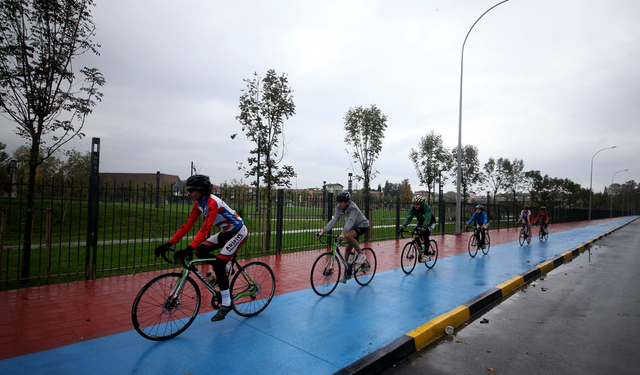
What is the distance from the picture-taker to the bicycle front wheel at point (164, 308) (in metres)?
3.70

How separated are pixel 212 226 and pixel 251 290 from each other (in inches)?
49.6

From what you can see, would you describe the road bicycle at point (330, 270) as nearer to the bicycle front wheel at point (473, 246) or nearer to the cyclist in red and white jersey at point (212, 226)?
the cyclist in red and white jersey at point (212, 226)

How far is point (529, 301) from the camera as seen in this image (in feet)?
20.4

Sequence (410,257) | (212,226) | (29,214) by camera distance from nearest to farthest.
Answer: (212,226)
(29,214)
(410,257)

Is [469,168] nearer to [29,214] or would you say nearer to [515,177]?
[515,177]

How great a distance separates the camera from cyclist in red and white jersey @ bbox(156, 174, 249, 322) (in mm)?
4083

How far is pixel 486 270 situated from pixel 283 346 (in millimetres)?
6689

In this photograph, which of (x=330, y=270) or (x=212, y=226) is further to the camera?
(x=330, y=270)

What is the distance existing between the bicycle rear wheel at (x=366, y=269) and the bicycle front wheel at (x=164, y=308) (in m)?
3.17

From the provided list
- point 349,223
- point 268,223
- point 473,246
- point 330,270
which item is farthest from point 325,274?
point 473,246

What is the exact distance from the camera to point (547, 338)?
4.40m

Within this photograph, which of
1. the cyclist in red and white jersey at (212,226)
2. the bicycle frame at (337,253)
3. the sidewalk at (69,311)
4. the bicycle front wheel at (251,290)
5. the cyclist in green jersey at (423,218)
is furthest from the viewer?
the cyclist in green jersey at (423,218)

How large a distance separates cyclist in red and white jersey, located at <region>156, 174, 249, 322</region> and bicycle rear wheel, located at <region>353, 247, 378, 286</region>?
2736 millimetres

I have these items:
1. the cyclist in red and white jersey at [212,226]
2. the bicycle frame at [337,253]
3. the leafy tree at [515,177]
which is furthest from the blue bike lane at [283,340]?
the leafy tree at [515,177]
